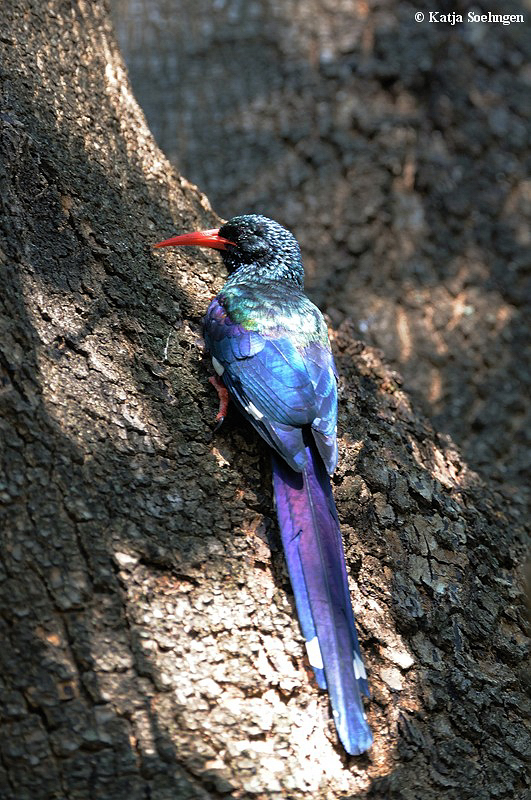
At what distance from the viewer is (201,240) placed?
11.6 feet

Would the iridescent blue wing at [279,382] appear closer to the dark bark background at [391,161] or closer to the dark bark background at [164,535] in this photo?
the dark bark background at [164,535]

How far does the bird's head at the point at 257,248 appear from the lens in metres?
3.68

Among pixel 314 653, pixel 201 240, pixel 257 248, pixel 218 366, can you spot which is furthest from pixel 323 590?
pixel 257 248

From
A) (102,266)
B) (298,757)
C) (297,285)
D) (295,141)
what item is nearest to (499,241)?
(295,141)

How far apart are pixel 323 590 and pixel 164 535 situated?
503mm

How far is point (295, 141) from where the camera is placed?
16.3 feet

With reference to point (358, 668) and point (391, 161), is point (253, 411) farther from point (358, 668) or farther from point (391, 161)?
point (391, 161)

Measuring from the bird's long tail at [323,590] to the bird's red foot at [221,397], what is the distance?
0.25 meters

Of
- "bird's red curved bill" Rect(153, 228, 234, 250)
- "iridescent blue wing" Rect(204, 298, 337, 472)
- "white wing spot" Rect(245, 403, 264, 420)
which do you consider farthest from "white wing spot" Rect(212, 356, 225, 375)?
"bird's red curved bill" Rect(153, 228, 234, 250)

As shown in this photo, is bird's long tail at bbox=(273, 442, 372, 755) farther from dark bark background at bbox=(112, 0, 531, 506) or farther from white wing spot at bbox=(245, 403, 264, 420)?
dark bark background at bbox=(112, 0, 531, 506)

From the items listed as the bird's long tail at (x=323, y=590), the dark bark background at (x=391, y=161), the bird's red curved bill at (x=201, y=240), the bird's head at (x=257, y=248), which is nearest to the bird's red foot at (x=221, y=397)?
the bird's long tail at (x=323, y=590)

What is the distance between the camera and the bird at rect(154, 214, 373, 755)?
248 cm

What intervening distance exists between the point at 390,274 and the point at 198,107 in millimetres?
1584

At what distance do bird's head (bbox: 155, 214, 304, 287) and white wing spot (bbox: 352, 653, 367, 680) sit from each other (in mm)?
1754
